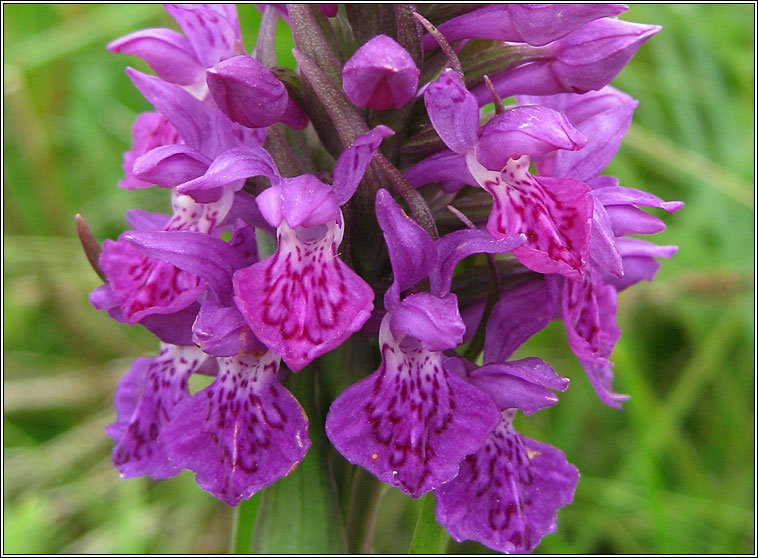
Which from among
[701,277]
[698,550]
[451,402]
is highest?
[451,402]

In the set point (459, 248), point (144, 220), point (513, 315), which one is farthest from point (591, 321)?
point (144, 220)

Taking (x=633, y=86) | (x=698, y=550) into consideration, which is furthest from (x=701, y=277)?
(x=633, y=86)

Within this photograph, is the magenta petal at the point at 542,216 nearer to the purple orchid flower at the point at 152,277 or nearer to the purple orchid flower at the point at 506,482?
the purple orchid flower at the point at 506,482

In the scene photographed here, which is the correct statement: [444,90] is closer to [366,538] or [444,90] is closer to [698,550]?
[366,538]

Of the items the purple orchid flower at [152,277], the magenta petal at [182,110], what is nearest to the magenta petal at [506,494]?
the purple orchid flower at [152,277]

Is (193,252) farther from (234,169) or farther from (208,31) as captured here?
(208,31)

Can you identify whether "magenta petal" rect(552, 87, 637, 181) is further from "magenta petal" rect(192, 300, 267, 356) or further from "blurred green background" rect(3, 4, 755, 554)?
"blurred green background" rect(3, 4, 755, 554)

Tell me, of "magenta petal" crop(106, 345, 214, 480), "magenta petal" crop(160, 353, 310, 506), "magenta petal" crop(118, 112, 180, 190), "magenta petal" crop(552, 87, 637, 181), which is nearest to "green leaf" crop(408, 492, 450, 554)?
"magenta petal" crop(160, 353, 310, 506)
